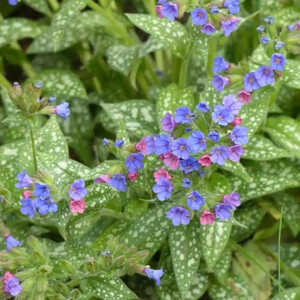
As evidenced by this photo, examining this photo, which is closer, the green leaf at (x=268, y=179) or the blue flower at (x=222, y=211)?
the blue flower at (x=222, y=211)

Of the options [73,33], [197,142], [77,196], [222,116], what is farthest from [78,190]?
[73,33]

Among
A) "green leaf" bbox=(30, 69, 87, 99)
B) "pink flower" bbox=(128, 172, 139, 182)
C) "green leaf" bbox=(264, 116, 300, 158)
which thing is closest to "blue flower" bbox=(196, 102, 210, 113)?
"pink flower" bbox=(128, 172, 139, 182)

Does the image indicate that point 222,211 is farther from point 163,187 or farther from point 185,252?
point 185,252

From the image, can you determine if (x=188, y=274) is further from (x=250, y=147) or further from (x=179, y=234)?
(x=250, y=147)

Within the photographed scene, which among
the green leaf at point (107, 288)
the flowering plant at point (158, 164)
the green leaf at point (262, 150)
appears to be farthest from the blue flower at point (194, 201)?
the green leaf at point (262, 150)

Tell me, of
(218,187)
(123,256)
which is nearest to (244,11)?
(218,187)

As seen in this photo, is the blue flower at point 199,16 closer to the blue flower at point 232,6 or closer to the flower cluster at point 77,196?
the blue flower at point 232,6

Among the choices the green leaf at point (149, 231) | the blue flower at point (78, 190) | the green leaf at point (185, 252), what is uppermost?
the blue flower at point (78, 190)
